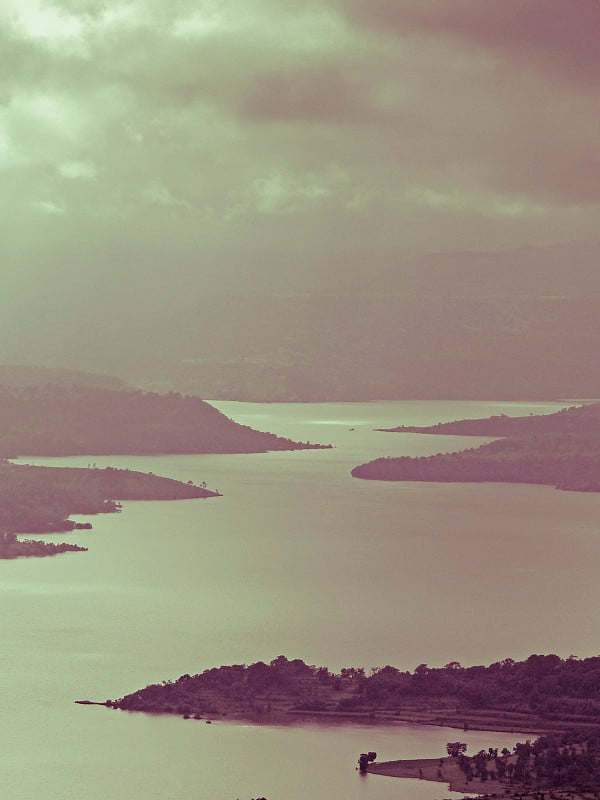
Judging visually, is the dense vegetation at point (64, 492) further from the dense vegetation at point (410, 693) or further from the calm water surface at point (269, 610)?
the dense vegetation at point (410, 693)

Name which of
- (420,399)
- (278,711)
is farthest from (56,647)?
(420,399)

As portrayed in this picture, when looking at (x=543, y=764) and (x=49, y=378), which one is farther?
(x=49, y=378)

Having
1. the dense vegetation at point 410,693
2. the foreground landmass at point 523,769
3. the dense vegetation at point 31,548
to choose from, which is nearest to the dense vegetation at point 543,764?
the foreground landmass at point 523,769

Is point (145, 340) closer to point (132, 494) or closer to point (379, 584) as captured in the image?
point (132, 494)

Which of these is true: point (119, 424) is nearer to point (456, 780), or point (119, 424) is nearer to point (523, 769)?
point (456, 780)

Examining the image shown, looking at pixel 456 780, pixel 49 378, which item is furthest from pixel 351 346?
pixel 456 780

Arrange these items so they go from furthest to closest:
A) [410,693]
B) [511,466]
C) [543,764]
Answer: [511,466] < [410,693] < [543,764]

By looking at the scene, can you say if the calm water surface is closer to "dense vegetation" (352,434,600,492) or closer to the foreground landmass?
the foreground landmass
